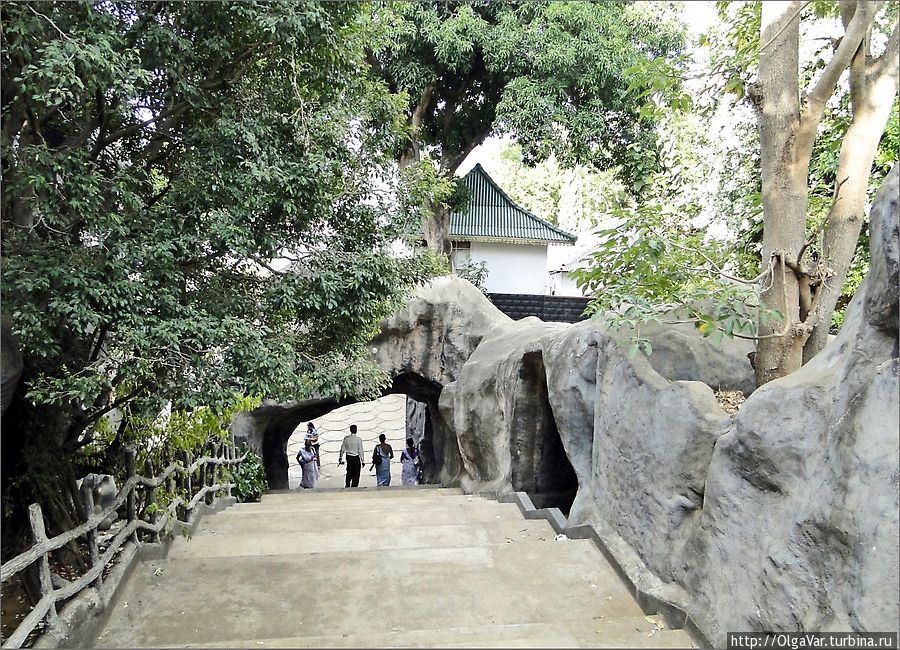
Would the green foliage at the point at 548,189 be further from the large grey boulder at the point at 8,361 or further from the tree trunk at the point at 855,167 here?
the large grey boulder at the point at 8,361

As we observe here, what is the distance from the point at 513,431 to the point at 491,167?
858 inches

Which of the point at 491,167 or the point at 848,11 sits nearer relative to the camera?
the point at 848,11

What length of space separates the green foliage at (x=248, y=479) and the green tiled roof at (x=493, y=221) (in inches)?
409

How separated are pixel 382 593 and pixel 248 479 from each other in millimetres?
5627

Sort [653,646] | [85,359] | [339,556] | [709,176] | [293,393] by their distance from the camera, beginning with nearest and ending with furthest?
1. [653,646]
2. [85,359]
3. [293,393]
4. [339,556]
5. [709,176]

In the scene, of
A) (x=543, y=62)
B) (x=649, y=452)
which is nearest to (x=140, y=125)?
(x=649, y=452)

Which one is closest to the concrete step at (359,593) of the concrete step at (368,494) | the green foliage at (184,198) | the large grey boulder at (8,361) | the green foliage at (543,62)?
the green foliage at (184,198)

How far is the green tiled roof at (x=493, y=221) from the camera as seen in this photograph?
18438mm

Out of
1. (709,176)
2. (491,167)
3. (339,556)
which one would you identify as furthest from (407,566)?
(491,167)

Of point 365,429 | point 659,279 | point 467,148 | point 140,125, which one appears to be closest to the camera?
point 140,125

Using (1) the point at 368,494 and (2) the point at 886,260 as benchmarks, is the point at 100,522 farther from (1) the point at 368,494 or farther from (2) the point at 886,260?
(1) the point at 368,494

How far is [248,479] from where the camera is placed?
8.84 m

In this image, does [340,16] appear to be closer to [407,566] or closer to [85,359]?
[85,359]

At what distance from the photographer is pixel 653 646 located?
3.08 metres
